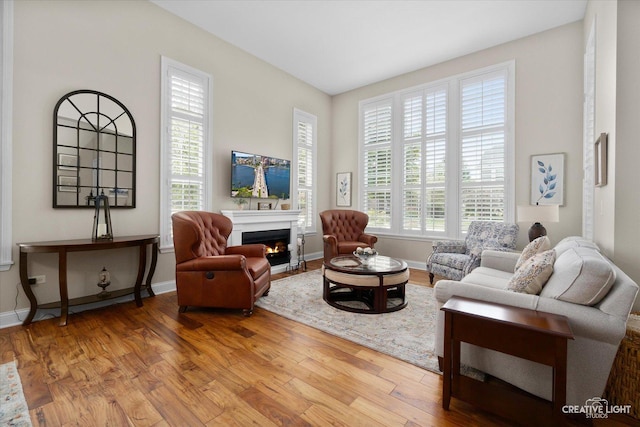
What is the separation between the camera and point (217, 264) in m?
3.03

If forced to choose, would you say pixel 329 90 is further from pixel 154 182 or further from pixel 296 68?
pixel 154 182

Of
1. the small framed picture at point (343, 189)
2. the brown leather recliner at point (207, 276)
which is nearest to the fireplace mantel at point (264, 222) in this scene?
the brown leather recliner at point (207, 276)

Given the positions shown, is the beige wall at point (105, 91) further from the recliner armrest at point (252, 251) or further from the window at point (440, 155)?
the window at point (440, 155)

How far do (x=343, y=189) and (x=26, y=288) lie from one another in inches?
203

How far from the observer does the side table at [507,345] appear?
53.9 inches

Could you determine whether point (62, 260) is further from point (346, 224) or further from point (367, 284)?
point (346, 224)

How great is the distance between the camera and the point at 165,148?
384 cm

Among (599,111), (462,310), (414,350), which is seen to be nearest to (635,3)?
(599,111)

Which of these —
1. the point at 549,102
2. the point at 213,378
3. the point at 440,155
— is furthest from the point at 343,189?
the point at 213,378

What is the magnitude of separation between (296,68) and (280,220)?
2.88 meters

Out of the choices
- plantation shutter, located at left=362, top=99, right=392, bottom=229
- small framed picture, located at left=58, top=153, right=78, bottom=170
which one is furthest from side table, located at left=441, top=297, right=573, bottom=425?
plantation shutter, located at left=362, top=99, right=392, bottom=229

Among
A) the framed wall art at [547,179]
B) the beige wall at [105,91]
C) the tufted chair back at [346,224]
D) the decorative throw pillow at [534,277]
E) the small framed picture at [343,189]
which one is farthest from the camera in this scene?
the small framed picture at [343,189]

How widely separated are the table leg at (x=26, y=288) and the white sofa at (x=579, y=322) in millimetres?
3784

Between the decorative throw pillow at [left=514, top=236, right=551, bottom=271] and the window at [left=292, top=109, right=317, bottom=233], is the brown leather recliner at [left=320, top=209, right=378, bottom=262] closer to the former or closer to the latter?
the window at [left=292, top=109, right=317, bottom=233]
